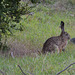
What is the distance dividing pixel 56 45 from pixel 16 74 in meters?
2.80

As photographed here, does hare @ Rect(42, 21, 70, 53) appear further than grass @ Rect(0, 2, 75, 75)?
Yes

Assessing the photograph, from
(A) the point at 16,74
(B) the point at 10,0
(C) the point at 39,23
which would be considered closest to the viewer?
(A) the point at 16,74

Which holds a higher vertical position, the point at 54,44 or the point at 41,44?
the point at 54,44

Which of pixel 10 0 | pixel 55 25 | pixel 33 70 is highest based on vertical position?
pixel 10 0

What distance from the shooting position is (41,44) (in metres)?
7.83

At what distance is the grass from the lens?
434 cm

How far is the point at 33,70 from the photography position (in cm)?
429

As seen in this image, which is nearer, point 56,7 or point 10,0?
point 10,0

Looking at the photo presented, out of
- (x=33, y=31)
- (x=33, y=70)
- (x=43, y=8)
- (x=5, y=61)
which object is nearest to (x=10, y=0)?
(x=5, y=61)

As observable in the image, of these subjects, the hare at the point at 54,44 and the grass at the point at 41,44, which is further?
the hare at the point at 54,44

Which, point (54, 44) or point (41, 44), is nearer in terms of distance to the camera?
point (54, 44)

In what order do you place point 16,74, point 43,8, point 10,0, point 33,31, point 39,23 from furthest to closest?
point 43,8, point 39,23, point 33,31, point 10,0, point 16,74

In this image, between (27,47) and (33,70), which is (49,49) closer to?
(27,47)

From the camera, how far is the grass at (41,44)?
4.34 meters
